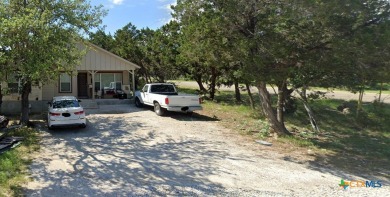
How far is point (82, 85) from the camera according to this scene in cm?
2523

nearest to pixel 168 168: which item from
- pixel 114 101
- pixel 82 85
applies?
pixel 114 101

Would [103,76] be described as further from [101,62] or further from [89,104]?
[89,104]

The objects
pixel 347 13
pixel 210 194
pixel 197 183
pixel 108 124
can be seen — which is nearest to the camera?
pixel 210 194

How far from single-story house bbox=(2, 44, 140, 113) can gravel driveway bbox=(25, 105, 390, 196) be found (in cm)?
896

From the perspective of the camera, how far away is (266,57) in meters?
10.5

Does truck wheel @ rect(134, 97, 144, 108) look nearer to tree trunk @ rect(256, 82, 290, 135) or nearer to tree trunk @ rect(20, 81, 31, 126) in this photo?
tree trunk @ rect(20, 81, 31, 126)

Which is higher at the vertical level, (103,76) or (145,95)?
(103,76)

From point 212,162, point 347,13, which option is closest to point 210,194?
point 212,162

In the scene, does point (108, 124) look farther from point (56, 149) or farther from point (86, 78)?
point (86, 78)

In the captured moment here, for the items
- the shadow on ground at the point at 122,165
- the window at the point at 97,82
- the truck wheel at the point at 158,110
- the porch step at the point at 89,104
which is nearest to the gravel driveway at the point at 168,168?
the shadow on ground at the point at 122,165

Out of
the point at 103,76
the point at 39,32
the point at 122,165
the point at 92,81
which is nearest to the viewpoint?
the point at 122,165

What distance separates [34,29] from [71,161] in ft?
14.1

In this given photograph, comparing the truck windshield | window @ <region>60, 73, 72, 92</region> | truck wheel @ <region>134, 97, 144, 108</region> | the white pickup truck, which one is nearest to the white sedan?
the white pickup truck

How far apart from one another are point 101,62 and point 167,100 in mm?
9510
